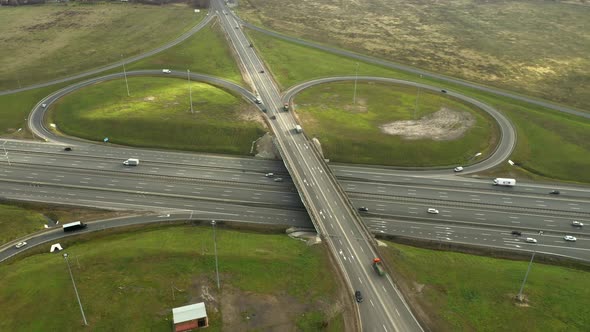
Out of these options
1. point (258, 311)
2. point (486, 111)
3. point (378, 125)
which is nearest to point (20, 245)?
point (258, 311)

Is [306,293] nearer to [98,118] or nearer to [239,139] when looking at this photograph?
[239,139]

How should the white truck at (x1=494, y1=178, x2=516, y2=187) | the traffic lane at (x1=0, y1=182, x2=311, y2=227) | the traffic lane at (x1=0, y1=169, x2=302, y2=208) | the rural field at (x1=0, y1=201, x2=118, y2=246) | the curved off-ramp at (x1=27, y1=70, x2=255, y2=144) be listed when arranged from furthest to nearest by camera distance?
the curved off-ramp at (x1=27, y1=70, x2=255, y2=144)
the white truck at (x1=494, y1=178, x2=516, y2=187)
the traffic lane at (x1=0, y1=169, x2=302, y2=208)
the traffic lane at (x1=0, y1=182, x2=311, y2=227)
the rural field at (x1=0, y1=201, x2=118, y2=246)

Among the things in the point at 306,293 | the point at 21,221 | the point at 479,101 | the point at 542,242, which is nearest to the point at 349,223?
the point at 306,293

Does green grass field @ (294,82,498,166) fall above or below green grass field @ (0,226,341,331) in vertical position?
above

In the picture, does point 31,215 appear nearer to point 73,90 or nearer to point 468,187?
point 73,90

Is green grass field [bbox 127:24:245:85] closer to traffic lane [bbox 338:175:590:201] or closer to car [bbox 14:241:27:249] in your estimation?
traffic lane [bbox 338:175:590:201]

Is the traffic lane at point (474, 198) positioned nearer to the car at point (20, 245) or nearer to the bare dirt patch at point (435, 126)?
the bare dirt patch at point (435, 126)

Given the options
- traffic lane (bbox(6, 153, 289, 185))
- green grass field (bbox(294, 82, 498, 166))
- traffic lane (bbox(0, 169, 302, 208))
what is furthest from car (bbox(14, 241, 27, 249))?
green grass field (bbox(294, 82, 498, 166))

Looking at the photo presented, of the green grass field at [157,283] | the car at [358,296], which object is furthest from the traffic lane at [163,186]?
the car at [358,296]
